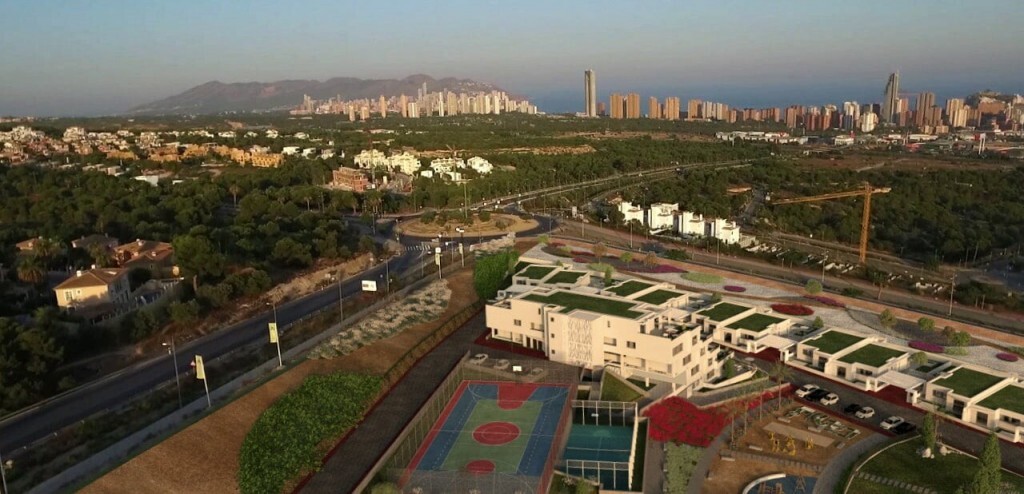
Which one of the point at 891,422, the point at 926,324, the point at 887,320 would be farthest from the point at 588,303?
the point at 926,324

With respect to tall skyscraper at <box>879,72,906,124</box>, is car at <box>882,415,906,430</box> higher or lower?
lower

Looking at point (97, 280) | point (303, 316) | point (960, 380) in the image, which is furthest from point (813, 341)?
point (97, 280)

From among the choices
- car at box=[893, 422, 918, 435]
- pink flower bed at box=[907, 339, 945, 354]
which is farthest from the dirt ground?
pink flower bed at box=[907, 339, 945, 354]

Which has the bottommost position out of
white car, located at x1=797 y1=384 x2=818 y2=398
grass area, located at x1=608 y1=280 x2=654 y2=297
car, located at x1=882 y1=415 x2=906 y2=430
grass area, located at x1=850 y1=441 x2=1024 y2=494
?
grass area, located at x1=850 y1=441 x2=1024 y2=494

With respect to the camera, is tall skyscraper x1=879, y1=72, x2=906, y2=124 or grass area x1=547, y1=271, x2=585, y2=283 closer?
grass area x1=547, y1=271, x2=585, y2=283

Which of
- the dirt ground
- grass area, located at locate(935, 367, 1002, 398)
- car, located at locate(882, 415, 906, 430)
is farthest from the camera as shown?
grass area, located at locate(935, 367, 1002, 398)

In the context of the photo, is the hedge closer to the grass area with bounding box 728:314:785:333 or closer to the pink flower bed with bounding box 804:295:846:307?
the grass area with bounding box 728:314:785:333
